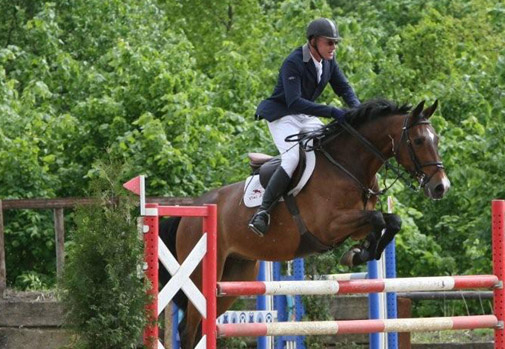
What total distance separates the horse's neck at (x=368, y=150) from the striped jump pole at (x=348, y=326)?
1015 mm

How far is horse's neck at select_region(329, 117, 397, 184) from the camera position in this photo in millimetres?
7062

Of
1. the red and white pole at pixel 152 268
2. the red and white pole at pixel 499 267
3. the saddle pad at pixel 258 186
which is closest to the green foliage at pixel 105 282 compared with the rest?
the red and white pole at pixel 152 268

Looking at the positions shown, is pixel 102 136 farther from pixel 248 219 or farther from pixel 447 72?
pixel 447 72

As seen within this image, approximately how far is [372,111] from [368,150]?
0.86 ft

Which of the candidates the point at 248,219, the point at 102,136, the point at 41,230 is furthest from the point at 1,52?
the point at 248,219

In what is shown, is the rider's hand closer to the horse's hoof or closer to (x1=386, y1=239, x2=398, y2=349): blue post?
the horse's hoof

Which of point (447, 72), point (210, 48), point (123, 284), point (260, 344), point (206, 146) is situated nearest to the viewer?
point (123, 284)

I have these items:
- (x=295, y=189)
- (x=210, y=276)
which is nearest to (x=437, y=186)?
(x=295, y=189)

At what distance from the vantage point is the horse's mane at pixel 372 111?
23.4 feet

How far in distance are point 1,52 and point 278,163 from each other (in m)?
7.75

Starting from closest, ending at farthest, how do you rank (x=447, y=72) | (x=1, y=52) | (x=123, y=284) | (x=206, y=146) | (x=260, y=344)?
(x=123, y=284) < (x=260, y=344) < (x=206, y=146) < (x=1, y=52) < (x=447, y=72)

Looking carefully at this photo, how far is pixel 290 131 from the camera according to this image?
7.38m

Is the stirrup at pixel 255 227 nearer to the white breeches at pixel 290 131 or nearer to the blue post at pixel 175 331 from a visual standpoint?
the white breeches at pixel 290 131

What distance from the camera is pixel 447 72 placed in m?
16.5
